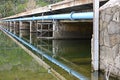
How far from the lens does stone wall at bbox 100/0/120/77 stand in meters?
7.95

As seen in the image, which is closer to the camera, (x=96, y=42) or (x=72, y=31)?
(x=96, y=42)

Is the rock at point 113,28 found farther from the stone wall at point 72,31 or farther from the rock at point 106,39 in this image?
the stone wall at point 72,31

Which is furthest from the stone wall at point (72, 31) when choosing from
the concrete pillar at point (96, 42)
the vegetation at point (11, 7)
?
the vegetation at point (11, 7)

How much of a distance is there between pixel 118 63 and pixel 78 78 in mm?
1036

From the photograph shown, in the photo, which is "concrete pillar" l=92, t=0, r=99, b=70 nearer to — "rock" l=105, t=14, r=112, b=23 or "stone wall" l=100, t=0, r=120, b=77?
"stone wall" l=100, t=0, r=120, b=77

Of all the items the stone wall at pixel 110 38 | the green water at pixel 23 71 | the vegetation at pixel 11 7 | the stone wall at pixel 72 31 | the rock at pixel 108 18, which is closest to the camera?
the stone wall at pixel 110 38

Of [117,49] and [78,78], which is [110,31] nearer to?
[117,49]

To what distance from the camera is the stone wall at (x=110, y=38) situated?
795 cm

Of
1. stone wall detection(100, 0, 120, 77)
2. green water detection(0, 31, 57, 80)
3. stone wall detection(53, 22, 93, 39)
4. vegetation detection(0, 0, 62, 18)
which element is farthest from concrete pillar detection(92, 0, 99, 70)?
vegetation detection(0, 0, 62, 18)

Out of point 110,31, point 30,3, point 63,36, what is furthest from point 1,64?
point 30,3

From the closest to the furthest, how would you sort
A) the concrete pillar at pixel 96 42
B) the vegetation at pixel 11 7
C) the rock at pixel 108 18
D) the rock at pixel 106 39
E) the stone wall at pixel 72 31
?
the rock at pixel 108 18, the rock at pixel 106 39, the concrete pillar at pixel 96 42, the stone wall at pixel 72 31, the vegetation at pixel 11 7

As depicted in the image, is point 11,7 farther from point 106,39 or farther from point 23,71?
point 106,39

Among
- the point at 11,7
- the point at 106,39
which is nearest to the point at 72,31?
the point at 106,39

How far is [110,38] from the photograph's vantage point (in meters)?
8.45
